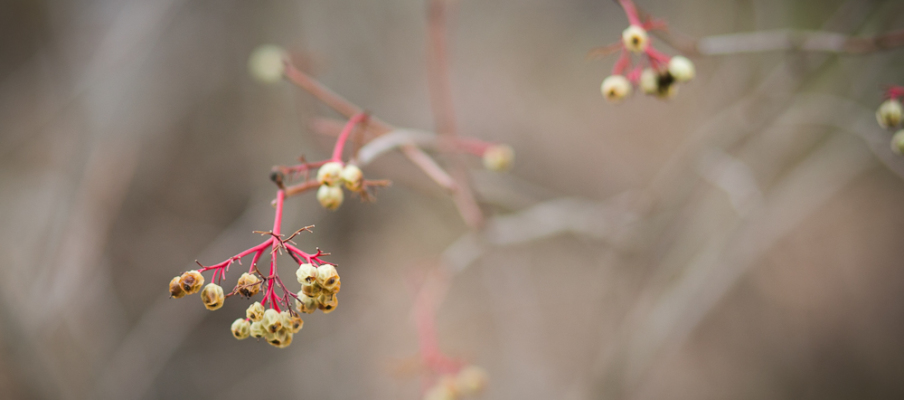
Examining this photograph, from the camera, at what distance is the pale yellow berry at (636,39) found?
0.56 m

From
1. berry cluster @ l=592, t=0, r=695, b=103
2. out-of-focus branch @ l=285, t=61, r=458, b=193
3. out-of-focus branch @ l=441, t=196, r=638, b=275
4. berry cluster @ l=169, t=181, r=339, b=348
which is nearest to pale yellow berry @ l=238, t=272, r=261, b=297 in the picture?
berry cluster @ l=169, t=181, r=339, b=348

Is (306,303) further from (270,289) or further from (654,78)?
(654,78)

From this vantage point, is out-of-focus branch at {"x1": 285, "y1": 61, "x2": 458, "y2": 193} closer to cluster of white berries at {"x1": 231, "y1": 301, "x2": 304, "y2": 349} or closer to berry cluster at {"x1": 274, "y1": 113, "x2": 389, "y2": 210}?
berry cluster at {"x1": 274, "y1": 113, "x2": 389, "y2": 210}

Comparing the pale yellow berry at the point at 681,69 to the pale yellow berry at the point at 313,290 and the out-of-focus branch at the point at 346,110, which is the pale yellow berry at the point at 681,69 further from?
the pale yellow berry at the point at 313,290

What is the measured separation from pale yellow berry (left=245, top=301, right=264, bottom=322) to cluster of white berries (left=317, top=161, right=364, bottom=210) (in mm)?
117

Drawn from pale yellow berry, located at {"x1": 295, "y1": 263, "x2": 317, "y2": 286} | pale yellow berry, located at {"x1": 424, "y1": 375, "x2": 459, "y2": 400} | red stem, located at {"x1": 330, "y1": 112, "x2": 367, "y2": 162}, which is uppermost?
red stem, located at {"x1": 330, "y1": 112, "x2": 367, "y2": 162}

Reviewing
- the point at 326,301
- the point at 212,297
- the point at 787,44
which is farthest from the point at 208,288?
the point at 787,44

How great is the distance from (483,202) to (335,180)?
143 cm

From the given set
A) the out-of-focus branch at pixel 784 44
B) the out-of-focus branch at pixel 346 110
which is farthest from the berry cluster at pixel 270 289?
the out-of-focus branch at pixel 784 44

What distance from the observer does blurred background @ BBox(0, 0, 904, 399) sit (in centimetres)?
147

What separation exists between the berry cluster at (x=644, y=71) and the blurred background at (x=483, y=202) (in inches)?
25.1

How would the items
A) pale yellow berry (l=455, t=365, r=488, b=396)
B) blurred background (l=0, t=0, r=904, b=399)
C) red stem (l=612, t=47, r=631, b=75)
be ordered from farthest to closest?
1. blurred background (l=0, t=0, r=904, b=399)
2. pale yellow berry (l=455, t=365, r=488, b=396)
3. red stem (l=612, t=47, r=631, b=75)

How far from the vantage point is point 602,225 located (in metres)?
1.55

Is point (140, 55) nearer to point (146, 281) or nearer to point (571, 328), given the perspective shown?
point (146, 281)
